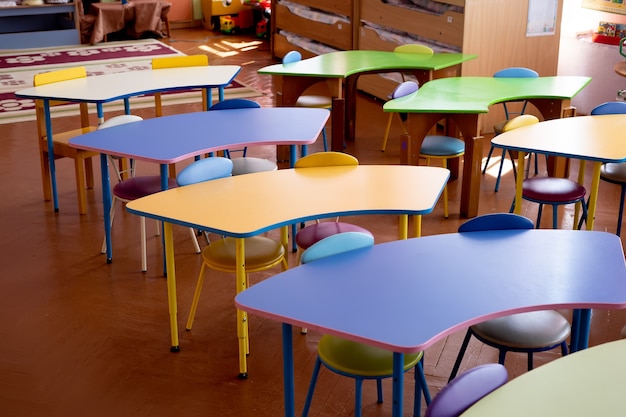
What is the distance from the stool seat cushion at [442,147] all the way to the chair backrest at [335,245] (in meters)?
2.25

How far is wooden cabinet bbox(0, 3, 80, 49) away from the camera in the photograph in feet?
34.3

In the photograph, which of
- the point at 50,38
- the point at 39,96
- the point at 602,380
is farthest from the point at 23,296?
the point at 50,38

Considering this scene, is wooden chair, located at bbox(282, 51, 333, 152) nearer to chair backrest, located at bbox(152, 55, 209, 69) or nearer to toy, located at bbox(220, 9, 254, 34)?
chair backrest, located at bbox(152, 55, 209, 69)

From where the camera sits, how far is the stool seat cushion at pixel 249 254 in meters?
3.65

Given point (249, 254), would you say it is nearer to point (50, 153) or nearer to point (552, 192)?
point (552, 192)

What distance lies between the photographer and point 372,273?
9.39ft

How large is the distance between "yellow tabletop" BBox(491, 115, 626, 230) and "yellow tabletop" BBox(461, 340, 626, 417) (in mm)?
1964

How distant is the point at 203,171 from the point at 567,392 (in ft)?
7.22

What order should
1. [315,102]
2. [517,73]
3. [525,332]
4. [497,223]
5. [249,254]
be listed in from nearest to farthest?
[525,332] < [497,223] < [249,254] < [517,73] < [315,102]

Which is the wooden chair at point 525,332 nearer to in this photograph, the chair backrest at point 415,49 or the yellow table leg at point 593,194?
the yellow table leg at point 593,194

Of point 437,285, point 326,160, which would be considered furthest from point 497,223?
point 326,160

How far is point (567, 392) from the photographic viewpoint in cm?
219

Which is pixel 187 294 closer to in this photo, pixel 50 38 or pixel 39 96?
pixel 39 96

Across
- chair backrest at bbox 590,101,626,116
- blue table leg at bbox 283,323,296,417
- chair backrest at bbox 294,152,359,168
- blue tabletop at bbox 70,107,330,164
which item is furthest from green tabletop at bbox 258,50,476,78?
blue table leg at bbox 283,323,296,417
